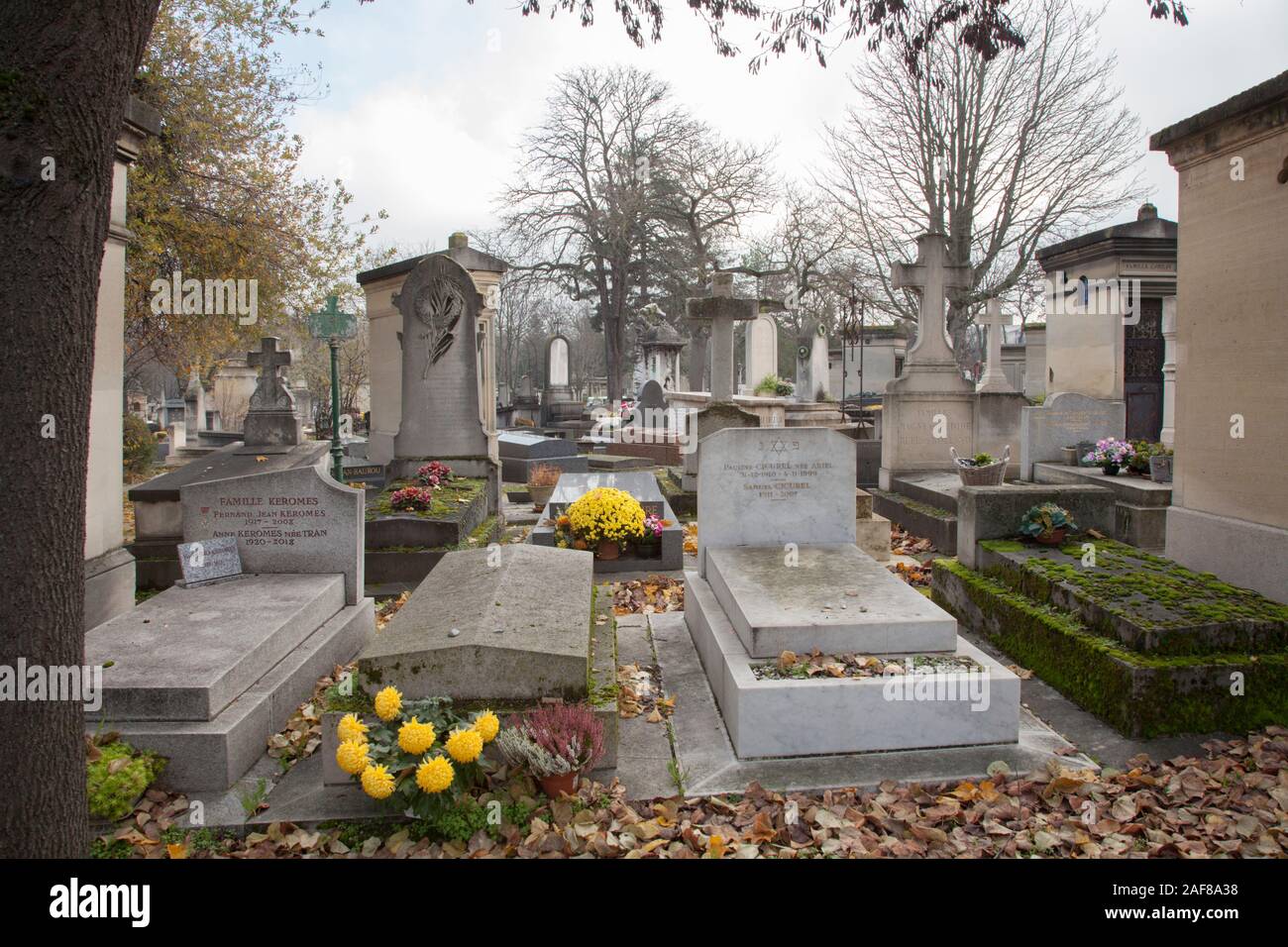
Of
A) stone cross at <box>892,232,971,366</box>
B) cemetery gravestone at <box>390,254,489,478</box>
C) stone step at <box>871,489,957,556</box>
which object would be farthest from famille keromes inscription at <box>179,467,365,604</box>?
stone cross at <box>892,232,971,366</box>

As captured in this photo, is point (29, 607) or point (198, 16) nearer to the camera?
point (29, 607)

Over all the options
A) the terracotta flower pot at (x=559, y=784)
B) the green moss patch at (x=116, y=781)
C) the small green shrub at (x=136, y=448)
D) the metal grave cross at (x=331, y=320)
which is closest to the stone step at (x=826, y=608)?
the terracotta flower pot at (x=559, y=784)

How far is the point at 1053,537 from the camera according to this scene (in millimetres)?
6758

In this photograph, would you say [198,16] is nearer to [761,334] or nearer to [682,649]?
[682,649]

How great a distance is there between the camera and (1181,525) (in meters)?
6.24

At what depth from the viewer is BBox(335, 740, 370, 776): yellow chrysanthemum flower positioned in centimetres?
369

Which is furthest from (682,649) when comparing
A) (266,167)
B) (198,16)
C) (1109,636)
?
(198,16)

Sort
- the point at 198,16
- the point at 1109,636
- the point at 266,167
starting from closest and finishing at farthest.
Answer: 1. the point at 1109,636
2. the point at 198,16
3. the point at 266,167

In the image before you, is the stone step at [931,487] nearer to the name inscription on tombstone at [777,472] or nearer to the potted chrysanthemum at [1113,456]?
the potted chrysanthemum at [1113,456]

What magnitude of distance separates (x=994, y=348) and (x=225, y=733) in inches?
555

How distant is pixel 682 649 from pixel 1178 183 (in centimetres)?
504

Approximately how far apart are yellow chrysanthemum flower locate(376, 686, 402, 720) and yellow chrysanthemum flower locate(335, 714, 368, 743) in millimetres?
106

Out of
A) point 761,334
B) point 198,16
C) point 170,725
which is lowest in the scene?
point 170,725
